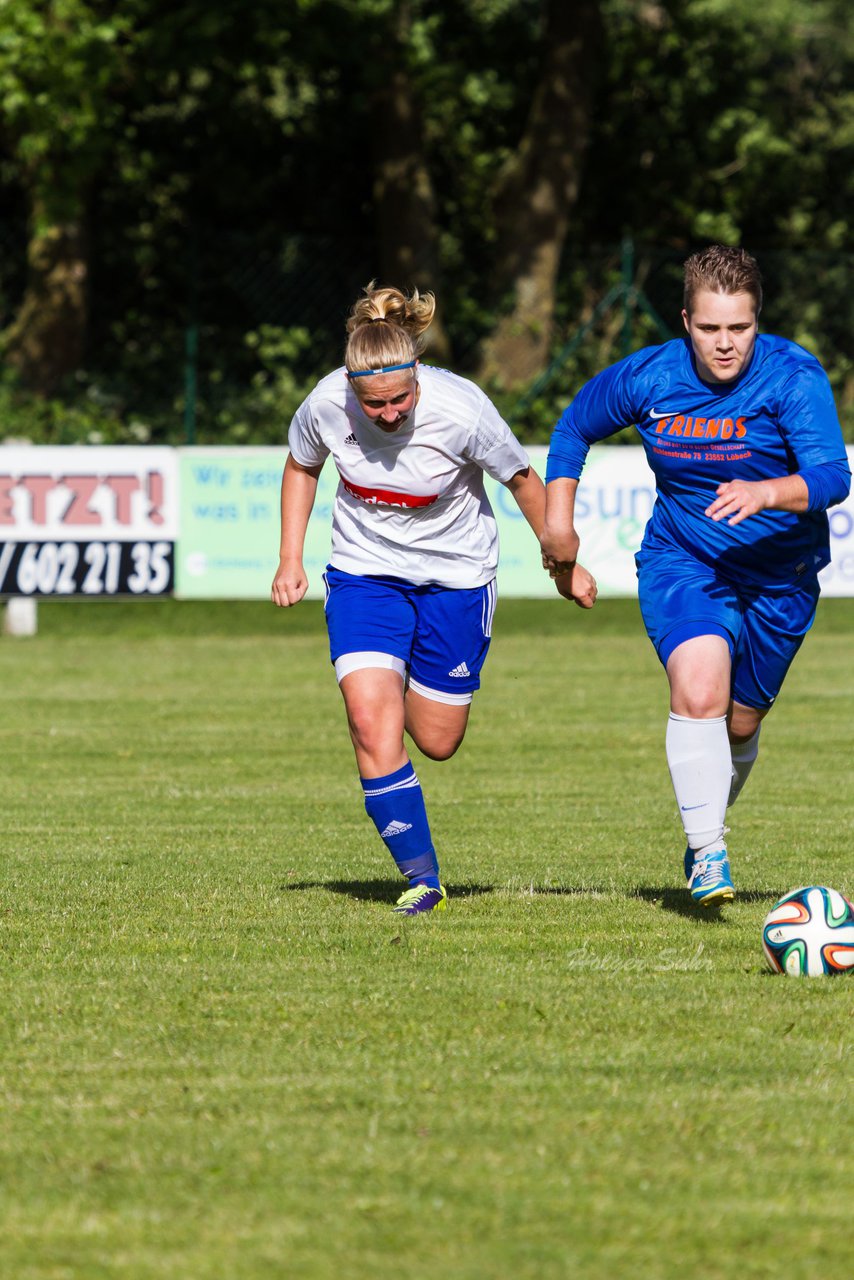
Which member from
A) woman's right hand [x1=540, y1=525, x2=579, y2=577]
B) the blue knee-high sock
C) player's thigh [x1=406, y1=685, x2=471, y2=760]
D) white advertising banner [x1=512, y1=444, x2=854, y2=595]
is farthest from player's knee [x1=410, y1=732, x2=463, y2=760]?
white advertising banner [x1=512, y1=444, x2=854, y2=595]

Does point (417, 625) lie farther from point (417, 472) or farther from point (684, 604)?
point (684, 604)

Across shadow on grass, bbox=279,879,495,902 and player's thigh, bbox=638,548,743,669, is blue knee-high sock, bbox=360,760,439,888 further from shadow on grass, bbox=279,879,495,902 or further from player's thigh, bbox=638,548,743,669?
player's thigh, bbox=638,548,743,669

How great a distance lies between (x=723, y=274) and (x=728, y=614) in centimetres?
105

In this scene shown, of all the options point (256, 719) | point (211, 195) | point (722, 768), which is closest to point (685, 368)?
point (722, 768)

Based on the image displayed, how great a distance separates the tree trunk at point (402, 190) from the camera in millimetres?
20984

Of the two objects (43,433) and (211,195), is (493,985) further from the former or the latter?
(211,195)

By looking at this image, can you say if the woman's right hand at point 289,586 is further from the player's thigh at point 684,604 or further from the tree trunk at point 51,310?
the tree trunk at point 51,310

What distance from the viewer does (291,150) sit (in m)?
23.5

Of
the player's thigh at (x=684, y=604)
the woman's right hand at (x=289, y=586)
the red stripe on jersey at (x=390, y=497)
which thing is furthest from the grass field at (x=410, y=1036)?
the red stripe on jersey at (x=390, y=497)

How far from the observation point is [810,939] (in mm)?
5230

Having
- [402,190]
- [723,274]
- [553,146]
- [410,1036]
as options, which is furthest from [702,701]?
[553,146]

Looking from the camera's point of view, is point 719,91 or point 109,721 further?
point 719,91

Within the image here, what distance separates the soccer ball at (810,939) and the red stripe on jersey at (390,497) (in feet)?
5.66

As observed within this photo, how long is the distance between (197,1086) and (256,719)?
7.71 metres
